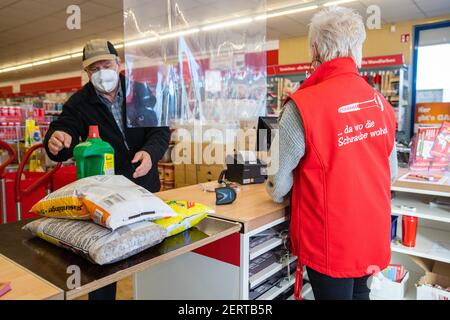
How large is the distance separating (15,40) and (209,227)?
9917 mm

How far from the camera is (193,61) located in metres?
1.95

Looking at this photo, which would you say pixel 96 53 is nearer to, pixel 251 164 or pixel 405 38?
pixel 251 164

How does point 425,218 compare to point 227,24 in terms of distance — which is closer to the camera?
point 227,24

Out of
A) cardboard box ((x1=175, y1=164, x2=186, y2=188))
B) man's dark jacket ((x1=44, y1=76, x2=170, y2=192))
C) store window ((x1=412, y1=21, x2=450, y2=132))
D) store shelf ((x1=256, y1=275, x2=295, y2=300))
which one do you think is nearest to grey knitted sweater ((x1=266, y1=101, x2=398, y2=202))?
store shelf ((x1=256, y1=275, x2=295, y2=300))

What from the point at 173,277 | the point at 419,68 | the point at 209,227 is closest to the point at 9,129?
the point at 173,277

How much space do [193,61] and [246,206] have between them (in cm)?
90

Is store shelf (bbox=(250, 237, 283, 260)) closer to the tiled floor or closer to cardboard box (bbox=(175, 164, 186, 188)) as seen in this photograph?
the tiled floor

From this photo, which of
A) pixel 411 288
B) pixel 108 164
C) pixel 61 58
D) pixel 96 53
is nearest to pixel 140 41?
pixel 96 53

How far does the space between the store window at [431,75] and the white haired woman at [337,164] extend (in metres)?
6.20

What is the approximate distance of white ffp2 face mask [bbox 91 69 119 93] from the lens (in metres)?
1.68

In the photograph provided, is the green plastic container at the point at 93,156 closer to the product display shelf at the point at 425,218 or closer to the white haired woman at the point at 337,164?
the white haired woman at the point at 337,164

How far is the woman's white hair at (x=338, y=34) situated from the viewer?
130 centimetres

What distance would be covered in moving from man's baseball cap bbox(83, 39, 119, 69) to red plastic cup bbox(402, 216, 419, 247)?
6.20 ft

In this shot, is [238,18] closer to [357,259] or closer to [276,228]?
[276,228]
